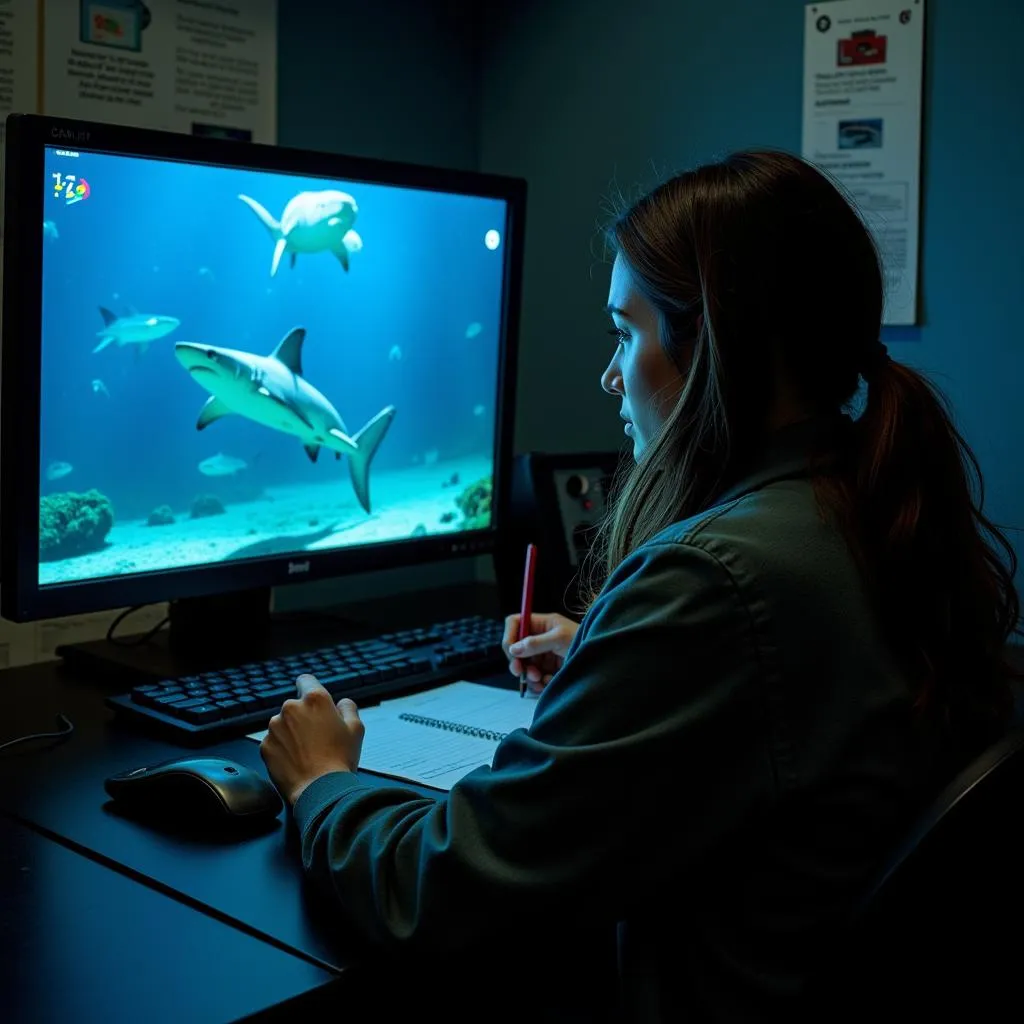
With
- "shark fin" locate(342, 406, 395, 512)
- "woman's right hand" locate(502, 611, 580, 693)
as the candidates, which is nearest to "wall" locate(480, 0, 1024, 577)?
"shark fin" locate(342, 406, 395, 512)

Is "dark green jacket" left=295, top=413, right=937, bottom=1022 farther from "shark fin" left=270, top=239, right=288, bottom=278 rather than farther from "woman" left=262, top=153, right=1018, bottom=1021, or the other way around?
"shark fin" left=270, top=239, right=288, bottom=278

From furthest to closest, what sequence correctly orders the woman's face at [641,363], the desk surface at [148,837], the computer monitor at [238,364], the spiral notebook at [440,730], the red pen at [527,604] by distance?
the red pen at [527,604], the computer monitor at [238,364], the spiral notebook at [440,730], the woman's face at [641,363], the desk surface at [148,837]

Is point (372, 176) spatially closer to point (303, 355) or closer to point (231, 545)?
point (303, 355)

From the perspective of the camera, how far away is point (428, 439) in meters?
1.64

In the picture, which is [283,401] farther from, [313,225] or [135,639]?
[135,639]

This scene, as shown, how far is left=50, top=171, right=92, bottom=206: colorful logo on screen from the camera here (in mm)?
1208

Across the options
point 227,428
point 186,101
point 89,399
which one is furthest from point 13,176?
point 186,101

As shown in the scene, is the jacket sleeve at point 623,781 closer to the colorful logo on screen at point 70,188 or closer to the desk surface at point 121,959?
the desk surface at point 121,959

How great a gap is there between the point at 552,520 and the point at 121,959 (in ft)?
3.32

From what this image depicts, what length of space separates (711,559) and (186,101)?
122cm

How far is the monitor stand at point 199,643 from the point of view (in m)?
1.43

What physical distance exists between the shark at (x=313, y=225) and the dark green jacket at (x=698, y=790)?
0.76 m

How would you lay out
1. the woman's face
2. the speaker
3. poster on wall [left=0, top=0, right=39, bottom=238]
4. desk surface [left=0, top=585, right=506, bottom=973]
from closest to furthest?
desk surface [left=0, top=585, right=506, bottom=973] < the woman's face < poster on wall [left=0, top=0, right=39, bottom=238] < the speaker

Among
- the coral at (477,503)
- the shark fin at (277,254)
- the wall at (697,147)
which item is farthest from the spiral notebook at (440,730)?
the wall at (697,147)
